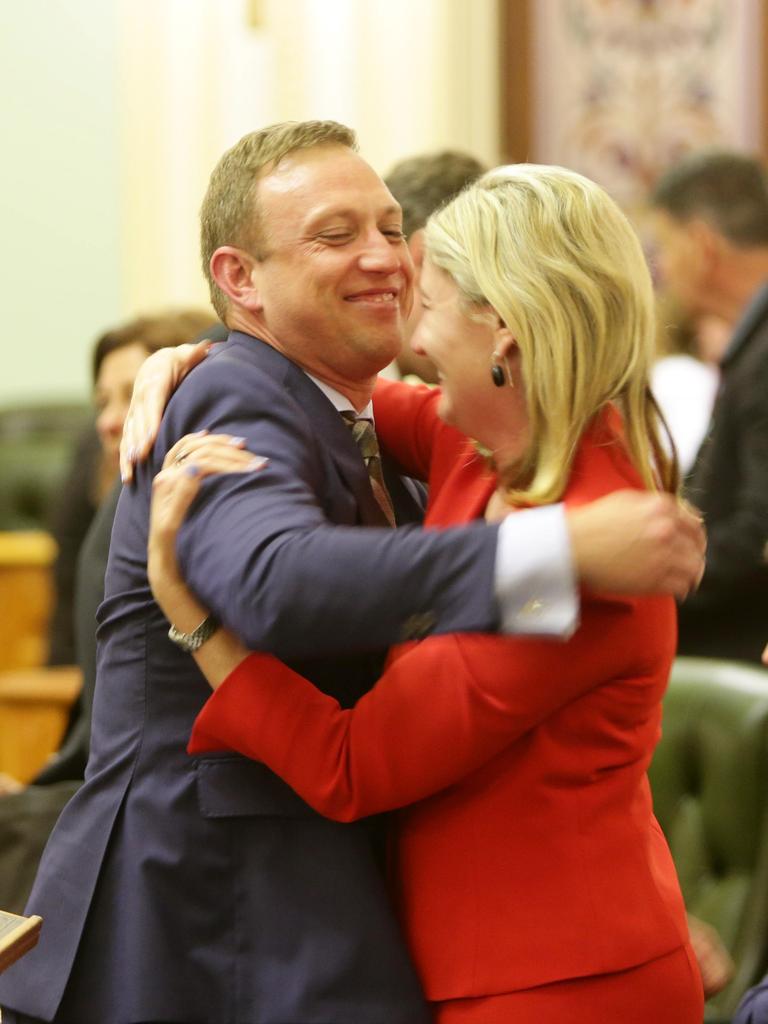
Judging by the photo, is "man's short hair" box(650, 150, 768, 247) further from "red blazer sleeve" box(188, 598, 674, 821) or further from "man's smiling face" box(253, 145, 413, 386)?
"red blazer sleeve" box(188, 598, 674, 821)

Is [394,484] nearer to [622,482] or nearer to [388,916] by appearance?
[622,482]

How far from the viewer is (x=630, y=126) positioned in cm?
518

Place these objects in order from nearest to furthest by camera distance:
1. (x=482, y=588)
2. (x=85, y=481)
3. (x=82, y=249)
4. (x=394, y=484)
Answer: (x=482, y=588), (x=394, y=484), (x=85, y=481), (x=82, y=249)

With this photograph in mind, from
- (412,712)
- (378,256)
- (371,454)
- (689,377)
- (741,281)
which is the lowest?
(689,377)

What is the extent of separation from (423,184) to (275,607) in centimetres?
136

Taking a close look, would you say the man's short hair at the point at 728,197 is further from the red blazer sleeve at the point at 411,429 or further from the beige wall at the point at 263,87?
the red blazer sleeve at the point at 411,429

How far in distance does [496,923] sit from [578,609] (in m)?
0.34

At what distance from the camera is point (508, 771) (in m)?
1.55

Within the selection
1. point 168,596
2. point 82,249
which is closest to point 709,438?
point 168,596

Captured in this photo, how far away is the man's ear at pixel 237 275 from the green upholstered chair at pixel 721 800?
1.11 meters

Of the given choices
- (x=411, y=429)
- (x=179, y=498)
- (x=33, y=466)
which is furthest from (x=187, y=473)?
(x=33, y=466)

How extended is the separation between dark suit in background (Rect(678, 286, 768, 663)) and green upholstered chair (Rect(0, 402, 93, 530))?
2.50 metres

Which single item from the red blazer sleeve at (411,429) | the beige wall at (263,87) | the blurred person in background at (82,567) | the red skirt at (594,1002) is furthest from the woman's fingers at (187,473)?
the beige wall at (263,87)

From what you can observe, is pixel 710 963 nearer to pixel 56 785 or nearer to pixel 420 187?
pixel 56 785
